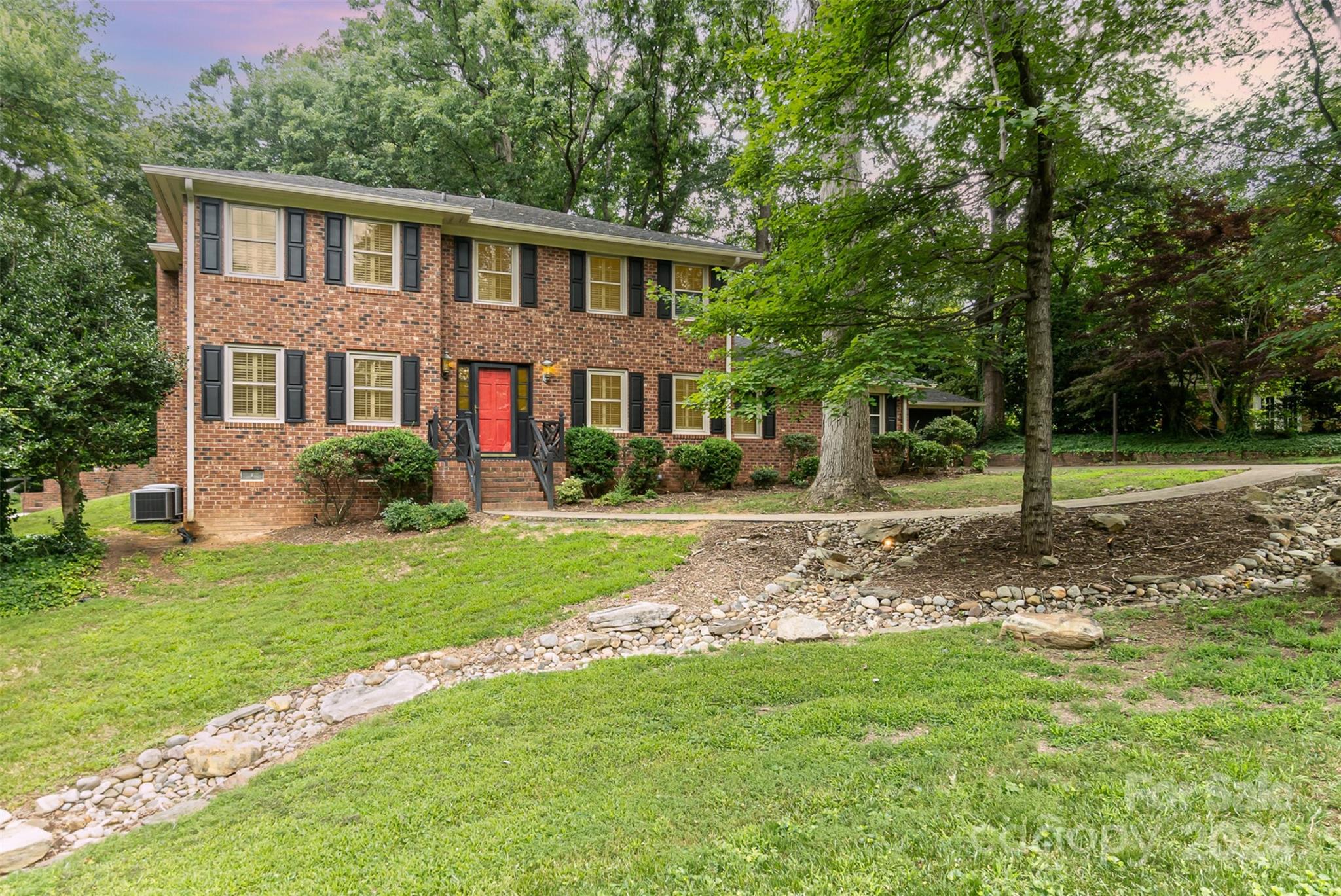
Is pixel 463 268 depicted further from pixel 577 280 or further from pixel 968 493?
pixel 968 493

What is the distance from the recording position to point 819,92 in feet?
18.3

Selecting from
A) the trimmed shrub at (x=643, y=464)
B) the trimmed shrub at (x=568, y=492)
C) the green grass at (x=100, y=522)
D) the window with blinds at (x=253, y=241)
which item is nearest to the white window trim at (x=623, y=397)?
the trimmed shrub at (x=643, y=464)

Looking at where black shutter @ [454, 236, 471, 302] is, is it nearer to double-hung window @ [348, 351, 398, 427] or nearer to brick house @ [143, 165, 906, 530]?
brick house @ [143, 165, 906, 530]

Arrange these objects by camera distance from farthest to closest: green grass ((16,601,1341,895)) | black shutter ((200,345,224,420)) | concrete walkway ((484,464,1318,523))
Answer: black shutter ((200,345,224,420)) < concrete walkway ((484,464,1318,523)) < green grass ((16,601,1341,895))

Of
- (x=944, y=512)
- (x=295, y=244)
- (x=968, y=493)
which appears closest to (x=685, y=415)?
(x=968, y=493)

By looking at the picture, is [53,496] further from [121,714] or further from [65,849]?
[65,849]

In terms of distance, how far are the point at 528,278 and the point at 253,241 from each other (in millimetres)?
4822

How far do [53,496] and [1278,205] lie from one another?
81.5 ft

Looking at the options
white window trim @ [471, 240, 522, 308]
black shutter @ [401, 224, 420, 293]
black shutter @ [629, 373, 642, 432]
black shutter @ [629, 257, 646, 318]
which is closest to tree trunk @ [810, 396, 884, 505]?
black shutter @ [629, 373, 642, 432]

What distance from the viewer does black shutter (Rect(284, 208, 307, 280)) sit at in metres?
10.8

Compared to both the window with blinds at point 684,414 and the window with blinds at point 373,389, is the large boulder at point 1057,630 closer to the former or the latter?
the window with blinds at point 684,414

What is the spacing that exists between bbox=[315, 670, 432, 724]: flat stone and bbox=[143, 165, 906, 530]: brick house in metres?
5.58

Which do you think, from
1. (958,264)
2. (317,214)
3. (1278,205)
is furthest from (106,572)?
(1278,205)

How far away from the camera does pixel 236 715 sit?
4.86m
